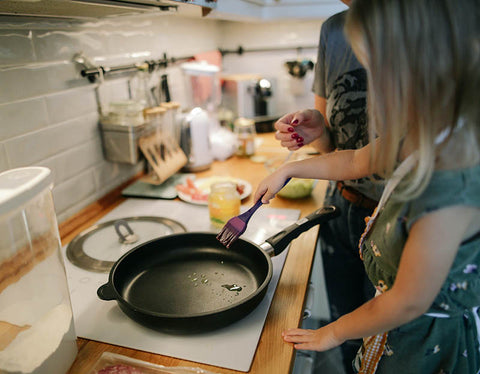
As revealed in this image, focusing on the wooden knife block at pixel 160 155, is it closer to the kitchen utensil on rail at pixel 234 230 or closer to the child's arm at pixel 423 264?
the kitchen utensil on rail at pixel 234 230

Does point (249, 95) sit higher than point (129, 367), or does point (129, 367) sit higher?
point (249, 95)

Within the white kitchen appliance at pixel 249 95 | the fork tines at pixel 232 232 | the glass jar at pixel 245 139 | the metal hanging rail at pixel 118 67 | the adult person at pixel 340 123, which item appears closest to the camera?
the fork tines at pixel 232 232

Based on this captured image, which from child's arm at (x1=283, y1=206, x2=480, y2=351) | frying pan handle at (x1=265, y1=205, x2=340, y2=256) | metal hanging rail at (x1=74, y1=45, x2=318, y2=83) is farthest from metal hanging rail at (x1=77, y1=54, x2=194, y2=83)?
child's arm at (x1=283, y1=206, x2=480, y2=351)

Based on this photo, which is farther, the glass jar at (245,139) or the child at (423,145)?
A: the glass jar at (245,139)

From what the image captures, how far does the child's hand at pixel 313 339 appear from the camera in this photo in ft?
2.25

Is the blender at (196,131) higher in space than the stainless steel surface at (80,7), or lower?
lower

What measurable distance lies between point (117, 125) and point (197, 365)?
0.82 m

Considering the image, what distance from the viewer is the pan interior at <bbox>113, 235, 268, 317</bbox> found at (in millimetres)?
803

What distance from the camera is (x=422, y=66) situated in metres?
0.54

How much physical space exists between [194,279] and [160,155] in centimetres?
64

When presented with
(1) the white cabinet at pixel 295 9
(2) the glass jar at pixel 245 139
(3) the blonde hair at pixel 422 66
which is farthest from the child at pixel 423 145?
(1) the white cabinet at pixel 295 9

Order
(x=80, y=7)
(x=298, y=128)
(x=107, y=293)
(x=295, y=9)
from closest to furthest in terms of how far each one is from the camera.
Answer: (x=107, y=293) → (x=80, y=7) → (x=298, y=128) → (x=295, y=9)

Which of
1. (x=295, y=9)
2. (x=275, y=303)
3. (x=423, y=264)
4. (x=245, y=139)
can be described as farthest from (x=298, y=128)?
(x=295, y=9)

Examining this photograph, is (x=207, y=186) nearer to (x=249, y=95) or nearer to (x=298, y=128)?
(x=298, y=128)
